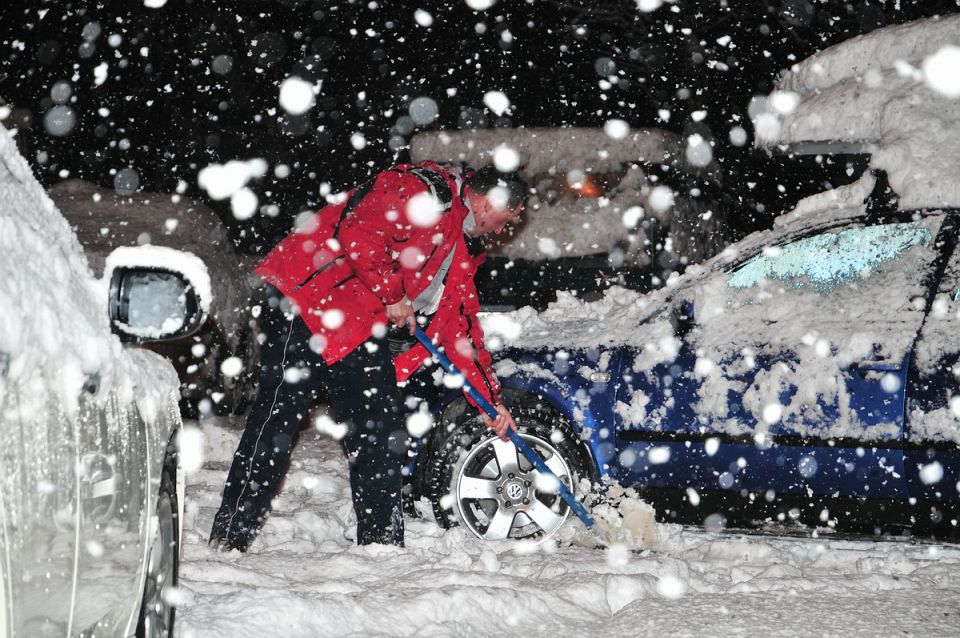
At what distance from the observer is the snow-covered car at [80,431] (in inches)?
59.1

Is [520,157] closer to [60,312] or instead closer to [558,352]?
[558,352]

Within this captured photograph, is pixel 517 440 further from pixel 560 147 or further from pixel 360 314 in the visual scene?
pixel 560 147

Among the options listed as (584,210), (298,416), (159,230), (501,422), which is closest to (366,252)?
(298,416)

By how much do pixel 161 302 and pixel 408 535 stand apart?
7.53 feet

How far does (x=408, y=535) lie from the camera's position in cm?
404

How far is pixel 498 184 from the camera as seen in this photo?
3566 millimetres

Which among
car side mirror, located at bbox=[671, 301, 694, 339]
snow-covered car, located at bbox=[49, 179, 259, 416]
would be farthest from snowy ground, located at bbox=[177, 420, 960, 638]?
snow-covered car, located at bbox=[49, 179, 259, 416]

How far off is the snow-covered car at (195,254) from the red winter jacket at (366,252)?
283cm

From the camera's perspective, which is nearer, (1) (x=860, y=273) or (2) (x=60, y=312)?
(2) (x=60, y=312)

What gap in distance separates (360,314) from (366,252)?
0.27 meters

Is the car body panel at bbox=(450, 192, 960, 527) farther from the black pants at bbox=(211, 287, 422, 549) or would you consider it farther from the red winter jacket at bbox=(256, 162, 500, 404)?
the red winter jacket at bbox=(256, 162, 500, 404)

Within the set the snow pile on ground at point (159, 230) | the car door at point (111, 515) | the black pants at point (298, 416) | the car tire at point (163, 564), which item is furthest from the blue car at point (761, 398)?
the snow pile on ground at point (159, 230)

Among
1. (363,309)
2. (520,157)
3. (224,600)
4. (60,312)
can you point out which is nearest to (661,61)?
(520,157)

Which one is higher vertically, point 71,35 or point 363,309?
point 71,35
